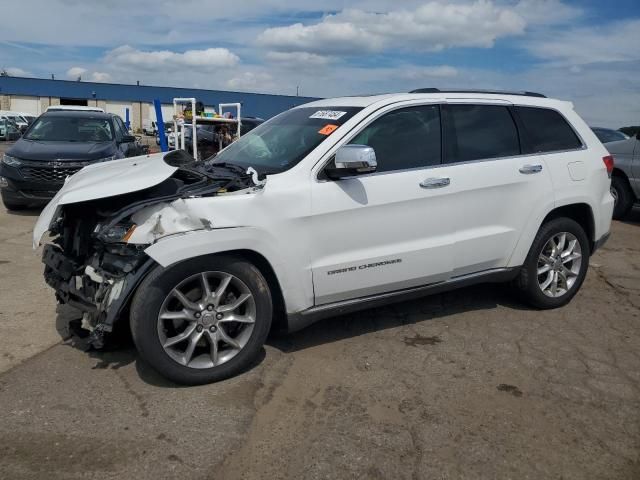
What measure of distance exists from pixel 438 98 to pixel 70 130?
772cm

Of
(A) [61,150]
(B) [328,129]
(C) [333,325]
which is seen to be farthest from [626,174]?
(A) [61,150]

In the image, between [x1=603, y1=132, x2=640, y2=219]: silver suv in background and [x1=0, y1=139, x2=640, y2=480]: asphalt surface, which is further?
[x1=603, y1=132, x2=640, y2=219]: silver suv in background

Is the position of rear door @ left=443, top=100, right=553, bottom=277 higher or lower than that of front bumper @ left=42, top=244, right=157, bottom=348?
higher

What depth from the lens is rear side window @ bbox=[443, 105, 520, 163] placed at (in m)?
4.34

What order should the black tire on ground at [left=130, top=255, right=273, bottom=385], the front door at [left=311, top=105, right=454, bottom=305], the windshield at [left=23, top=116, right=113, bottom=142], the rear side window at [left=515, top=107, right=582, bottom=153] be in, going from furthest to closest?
the windshield at [left=23, top=116, right=113, bottom=142] → the rear side window at [left=515, top=107, right=582, bottom=153] → the front door at [left=311, top=105, right=454, bottom=305] → the black tire on ground at [left=130, top=255, right=273, bottom=385]

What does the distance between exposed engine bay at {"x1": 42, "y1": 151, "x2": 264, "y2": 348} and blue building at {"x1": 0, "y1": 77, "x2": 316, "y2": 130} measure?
51885mm

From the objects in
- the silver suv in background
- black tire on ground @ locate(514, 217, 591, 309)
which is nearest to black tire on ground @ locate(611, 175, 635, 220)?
the silver suv in background

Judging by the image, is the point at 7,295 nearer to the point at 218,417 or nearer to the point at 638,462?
the point at 218,417

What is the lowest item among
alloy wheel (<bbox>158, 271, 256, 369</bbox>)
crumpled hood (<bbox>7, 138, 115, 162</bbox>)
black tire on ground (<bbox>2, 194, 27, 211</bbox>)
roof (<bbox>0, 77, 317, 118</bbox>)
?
black tire on ground (<bbox>2, 194, 27, 211</bbox>)

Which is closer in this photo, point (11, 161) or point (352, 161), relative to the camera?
point (352, 161)

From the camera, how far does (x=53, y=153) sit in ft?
28.8

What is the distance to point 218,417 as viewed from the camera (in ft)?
10.4

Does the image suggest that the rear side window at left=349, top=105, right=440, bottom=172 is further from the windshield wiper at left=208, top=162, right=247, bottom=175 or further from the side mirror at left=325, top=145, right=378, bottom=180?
the windshield wiper at left=208, top=162, right=247, bottom=175

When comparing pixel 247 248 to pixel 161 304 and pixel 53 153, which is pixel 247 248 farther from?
pixel 53 153
